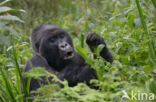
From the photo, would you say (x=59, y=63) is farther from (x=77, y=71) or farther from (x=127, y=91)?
(x=127, y=91)

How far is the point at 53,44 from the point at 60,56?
0.14 metres

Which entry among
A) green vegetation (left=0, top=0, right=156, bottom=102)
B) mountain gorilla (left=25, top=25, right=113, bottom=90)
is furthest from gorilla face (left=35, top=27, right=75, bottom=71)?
green vegetation (left=0, top=0, right=156, bottom=102)

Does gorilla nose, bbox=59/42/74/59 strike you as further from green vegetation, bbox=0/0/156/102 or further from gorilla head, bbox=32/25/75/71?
green vegetation, bbox=0/0/156/102

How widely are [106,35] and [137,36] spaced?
1.82ft

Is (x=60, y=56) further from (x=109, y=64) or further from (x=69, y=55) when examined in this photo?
(x=109, y=64)

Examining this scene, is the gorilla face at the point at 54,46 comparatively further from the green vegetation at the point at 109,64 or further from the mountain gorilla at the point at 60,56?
the green vegetation at the point at 109,64

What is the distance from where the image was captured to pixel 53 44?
147 inches

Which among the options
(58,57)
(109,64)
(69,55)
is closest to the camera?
(109,64)

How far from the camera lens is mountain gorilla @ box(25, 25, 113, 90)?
11.5ft

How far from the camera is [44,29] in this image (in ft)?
12.5

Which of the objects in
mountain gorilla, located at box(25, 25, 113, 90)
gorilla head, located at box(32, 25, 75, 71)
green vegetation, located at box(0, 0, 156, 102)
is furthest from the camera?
gorilla head, located at box(32, 25, 75, 71)

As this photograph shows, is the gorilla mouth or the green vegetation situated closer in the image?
the green vegetation

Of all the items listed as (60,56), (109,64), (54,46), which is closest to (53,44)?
(54,46)

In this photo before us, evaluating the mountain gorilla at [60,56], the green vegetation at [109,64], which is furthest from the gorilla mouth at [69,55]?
the green vegetation at [109,64]
